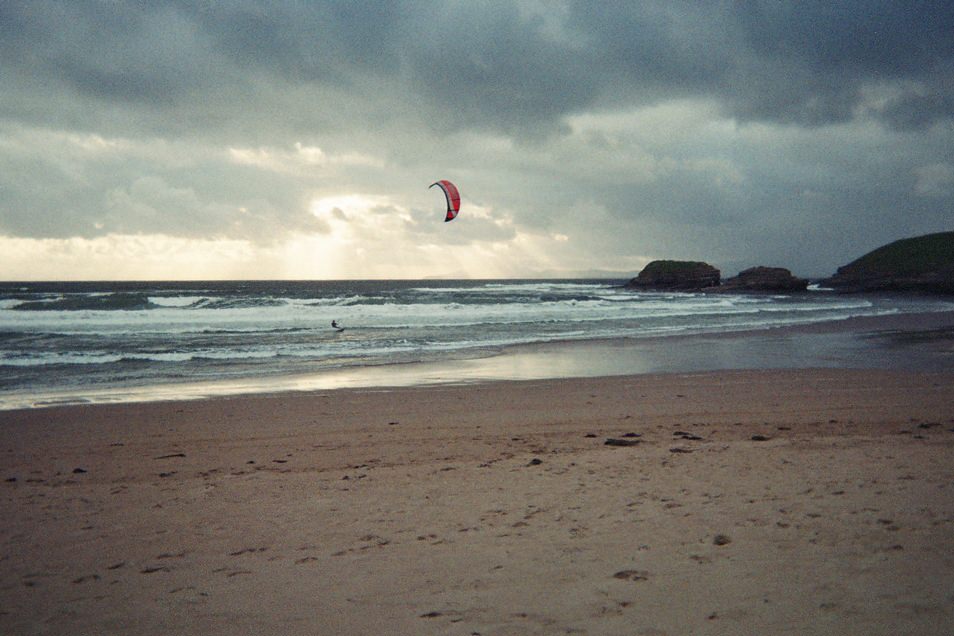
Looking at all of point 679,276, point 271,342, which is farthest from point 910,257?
point 271,342

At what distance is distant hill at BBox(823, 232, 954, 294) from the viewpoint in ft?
185

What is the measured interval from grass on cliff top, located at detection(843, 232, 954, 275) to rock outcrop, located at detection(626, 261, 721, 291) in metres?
15.9

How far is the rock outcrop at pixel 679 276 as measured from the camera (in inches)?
2859

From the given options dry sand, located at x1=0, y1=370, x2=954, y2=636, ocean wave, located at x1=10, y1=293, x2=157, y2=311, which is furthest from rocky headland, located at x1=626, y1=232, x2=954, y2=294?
dry sand, located at x1=0, y1=370, x2=954, y2=636

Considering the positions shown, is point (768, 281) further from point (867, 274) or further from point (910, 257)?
point (910, 257)

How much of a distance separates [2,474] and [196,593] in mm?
3973

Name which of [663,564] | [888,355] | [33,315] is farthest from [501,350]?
[33,315]

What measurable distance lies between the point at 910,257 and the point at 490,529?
7899 centimetres

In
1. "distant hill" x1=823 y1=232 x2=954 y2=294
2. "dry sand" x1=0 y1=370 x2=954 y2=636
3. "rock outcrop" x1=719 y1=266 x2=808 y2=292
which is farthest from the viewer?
"rock outcrop" x1=719 y1=266 x2=808 y2=292

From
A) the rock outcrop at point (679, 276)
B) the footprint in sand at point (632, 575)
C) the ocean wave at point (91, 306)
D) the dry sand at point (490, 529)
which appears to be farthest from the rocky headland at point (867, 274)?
the footprint in sand at point (632, 575)

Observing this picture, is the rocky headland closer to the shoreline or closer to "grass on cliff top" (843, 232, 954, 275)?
"grass on cliff top" (843, 232, 954, 275)

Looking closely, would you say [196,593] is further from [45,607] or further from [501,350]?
[501,350]

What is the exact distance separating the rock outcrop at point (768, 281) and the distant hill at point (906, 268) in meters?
5.73

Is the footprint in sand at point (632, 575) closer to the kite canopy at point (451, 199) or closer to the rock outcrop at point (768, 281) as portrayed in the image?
the kite canopy at point (451, 199)
